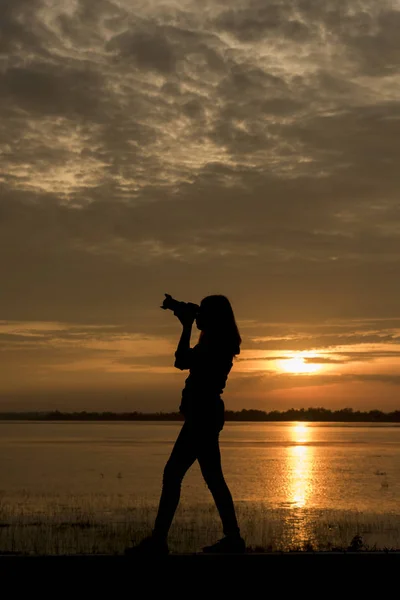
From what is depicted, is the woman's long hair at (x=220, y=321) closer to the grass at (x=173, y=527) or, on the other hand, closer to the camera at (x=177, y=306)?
the camera at (x=177, y=306)

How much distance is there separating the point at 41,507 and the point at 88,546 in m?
9.44

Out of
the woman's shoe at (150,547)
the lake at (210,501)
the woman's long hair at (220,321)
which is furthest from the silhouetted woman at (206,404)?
the lake at (210,501)

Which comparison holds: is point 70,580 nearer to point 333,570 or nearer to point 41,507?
point 333,570

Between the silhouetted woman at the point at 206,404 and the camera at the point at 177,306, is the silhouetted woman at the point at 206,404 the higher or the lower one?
the lower one

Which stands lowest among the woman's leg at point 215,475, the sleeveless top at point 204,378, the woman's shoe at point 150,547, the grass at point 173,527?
the grass at point 173,527

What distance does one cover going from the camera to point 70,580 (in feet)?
19.1

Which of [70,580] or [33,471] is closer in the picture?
[70,580]

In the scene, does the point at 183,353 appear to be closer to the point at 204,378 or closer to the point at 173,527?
the point at 204,378

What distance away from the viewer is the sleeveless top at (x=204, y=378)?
7.82 meters

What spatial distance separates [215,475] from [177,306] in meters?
1.47

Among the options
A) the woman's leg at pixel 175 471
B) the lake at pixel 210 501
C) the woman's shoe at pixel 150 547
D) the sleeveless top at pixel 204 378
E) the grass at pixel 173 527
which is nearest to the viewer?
the woman's shoe at pixel 150 547

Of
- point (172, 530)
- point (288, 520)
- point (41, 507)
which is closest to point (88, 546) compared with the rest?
point (172, 530)

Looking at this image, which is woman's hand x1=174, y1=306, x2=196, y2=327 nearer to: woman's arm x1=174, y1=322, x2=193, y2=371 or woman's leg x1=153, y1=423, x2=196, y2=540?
woman's arm x1=174, y1=322, x2=193, y2=371

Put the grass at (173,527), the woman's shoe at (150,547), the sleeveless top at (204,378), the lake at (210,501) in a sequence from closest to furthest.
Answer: the woman's shoe at (150,547) → the sleeveless top at (204,378) → the grass at (173,527) → the lake at (210,501)
